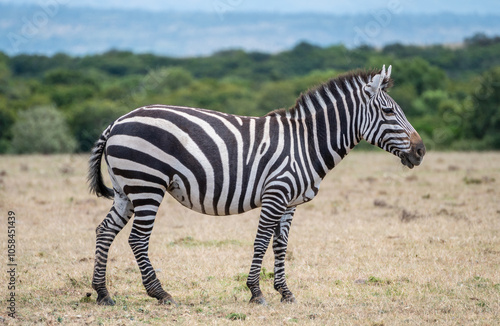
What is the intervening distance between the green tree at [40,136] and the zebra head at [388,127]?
30.5 meters

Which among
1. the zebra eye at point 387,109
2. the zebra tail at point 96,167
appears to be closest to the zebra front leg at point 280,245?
the zebra eye at point 387,109

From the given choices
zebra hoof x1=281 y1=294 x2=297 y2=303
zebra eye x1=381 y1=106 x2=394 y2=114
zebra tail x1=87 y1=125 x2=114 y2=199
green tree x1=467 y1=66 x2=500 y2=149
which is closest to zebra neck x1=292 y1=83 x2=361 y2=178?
zebra eye x1=381 y1=106 x2=394 y2=114

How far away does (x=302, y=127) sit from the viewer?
7805 mm

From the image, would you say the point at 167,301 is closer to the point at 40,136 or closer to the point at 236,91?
the point at 40,136

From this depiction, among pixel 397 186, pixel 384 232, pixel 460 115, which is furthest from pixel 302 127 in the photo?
pixel 460 115

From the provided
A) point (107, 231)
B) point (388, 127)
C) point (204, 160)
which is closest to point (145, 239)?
point (107, 231)

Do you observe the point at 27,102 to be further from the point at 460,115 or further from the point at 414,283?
the point at 414,283

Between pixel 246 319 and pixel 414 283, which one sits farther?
pixel 414 283

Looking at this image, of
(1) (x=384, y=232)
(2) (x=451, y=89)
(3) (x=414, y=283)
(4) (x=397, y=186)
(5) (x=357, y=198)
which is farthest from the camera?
(2) (x=451, y=89)

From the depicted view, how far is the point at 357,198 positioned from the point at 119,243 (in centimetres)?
722

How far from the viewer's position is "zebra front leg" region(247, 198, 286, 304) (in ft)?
24.0

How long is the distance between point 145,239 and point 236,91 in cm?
6014

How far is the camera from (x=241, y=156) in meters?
7.42

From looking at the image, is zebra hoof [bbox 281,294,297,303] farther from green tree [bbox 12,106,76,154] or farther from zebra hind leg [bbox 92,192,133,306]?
green tree [bbox 12,106,76,154]
